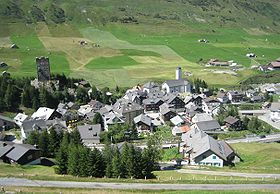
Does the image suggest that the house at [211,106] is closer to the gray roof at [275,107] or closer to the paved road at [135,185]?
the gray roof at [275,107]

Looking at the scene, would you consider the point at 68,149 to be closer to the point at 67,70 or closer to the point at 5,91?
the point at 5,91

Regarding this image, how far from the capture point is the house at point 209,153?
68125 millimetres

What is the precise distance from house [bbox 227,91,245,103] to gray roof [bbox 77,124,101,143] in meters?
52.7

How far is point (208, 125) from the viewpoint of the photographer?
93.9 m

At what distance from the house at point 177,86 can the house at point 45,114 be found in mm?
43323

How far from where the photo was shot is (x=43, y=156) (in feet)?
228

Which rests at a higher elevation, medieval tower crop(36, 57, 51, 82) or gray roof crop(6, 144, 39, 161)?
medieval tower crop(36, 57, 51, 82)

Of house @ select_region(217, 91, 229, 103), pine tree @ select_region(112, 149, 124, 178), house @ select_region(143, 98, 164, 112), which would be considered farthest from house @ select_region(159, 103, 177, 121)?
pine tree @ select_region(112, 149, 124, 178)

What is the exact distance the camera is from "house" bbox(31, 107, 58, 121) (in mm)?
97719

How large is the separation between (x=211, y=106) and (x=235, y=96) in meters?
15.5

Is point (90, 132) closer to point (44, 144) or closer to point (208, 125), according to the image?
point (44, 144)

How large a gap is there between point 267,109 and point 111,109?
4525cm

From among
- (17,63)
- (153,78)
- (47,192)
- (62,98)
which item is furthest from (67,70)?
(47,192)

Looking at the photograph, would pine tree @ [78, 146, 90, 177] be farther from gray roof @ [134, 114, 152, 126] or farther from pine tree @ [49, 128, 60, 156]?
gray roof @ [134, 114, 152, 126]
